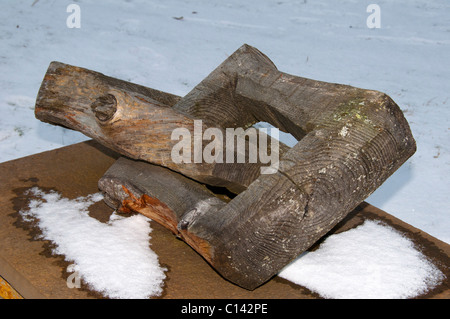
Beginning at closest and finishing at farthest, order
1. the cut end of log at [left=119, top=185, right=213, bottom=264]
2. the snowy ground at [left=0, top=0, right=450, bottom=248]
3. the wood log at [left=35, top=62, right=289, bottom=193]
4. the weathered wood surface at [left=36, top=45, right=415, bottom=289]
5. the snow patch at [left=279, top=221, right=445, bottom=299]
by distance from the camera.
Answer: the weathered wood surface at [left=36, top=45, right=415, bottom=289] → the cut end of log at [left=119, top=185, right=213, bottom=264] → the snow patch at [left=279, top=221, right=445, bottom=299] → the wood log at [left=35, top=62, right=289, bottom=193] → the snowy ground at [left=0, top=0, right=450, bottom=248]

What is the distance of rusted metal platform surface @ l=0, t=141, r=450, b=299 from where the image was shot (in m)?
2.91

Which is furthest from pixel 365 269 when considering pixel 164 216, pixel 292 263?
pixel 164 216

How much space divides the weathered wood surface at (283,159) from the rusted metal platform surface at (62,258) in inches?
7.3

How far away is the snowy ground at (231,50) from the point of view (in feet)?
16.1

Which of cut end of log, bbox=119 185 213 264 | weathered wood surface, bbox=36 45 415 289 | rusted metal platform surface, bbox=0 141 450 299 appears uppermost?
weathered wood surface, bbox=36 45 415 289

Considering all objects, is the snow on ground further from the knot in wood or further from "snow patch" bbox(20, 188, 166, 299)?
the knot in wood

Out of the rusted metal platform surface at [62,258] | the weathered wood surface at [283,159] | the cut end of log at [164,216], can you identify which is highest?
the weathered wood surface at [283,159]

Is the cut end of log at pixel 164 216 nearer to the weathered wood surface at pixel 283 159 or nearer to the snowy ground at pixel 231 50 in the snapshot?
the weathered wood surface at pixel 283 159

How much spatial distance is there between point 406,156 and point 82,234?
1584 mm

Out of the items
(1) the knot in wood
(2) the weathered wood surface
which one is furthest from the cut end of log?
(1) the knot in wood

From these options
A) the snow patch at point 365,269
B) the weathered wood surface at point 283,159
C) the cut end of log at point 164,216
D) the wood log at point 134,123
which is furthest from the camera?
the wood log at point 134,123

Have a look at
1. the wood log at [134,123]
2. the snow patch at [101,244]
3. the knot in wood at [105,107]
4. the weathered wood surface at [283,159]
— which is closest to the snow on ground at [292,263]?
the snow patch at [101,244]

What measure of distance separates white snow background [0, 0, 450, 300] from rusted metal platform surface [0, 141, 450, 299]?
864 millimetres
